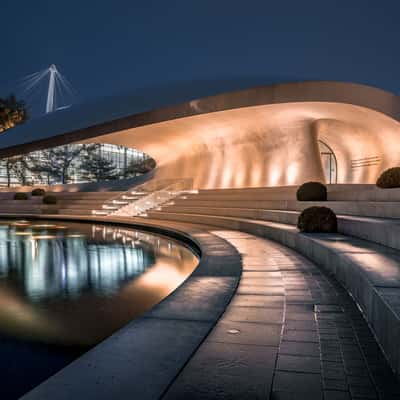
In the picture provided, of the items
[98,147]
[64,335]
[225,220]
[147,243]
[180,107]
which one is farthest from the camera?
[98,147]

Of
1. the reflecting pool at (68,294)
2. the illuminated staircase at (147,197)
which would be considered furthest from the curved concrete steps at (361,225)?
the illuminated staircase at (147,197)

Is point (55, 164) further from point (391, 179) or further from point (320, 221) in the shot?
point (320, 221)

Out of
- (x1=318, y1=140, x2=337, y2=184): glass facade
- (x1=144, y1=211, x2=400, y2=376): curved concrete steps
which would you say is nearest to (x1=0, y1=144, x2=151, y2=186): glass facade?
(x1=318, y1=140, x2=337, y2=184): glass facade

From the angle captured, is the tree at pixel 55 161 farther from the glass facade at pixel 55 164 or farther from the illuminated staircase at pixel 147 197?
the illuminated staircase at pixel 147 197

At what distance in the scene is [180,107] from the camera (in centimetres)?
1619

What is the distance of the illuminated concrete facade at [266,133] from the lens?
1439cm

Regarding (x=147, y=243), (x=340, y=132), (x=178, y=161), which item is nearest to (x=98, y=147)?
(x=178, y=161)

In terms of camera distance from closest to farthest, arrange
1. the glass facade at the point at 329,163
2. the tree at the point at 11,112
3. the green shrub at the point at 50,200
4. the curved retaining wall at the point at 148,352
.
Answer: the curved retaining wall at the point at 148,352 → the glass facade at the point at 329,163 → the green shrub at the point at 50,200 → the tree at the point at 11,112

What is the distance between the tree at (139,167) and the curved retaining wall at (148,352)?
4792 cm

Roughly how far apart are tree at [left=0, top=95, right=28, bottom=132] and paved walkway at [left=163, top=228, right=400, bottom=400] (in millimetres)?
47043

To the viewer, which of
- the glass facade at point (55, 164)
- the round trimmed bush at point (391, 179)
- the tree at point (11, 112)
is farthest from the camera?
the glass facade at point (55, 164)

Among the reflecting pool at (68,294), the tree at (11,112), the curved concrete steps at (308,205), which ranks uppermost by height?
the tree at (11,112)

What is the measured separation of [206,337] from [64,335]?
1482 millimetres

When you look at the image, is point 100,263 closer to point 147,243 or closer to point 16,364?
point 147,243
